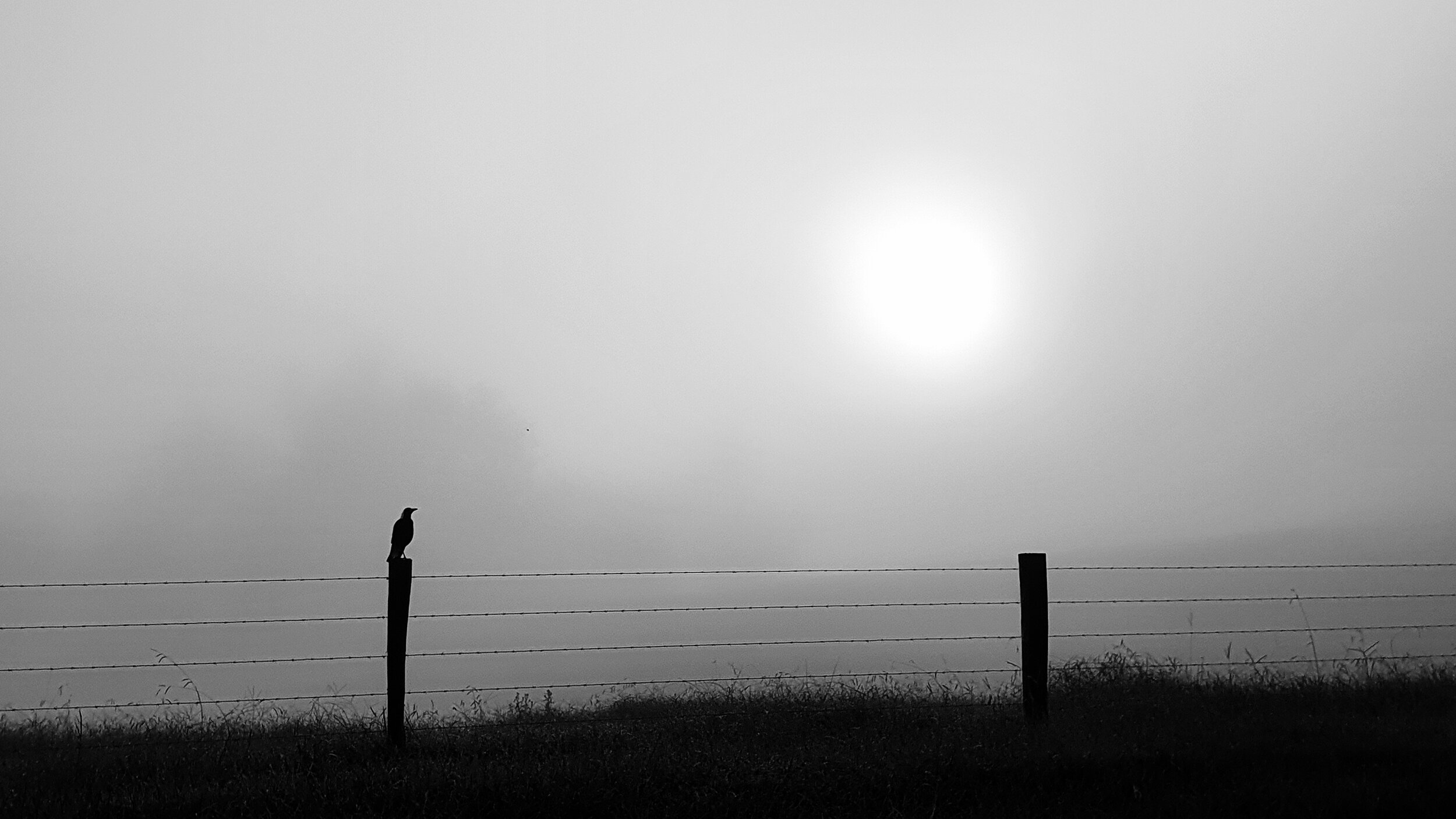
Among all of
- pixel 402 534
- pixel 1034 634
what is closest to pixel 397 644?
pixel 402 534

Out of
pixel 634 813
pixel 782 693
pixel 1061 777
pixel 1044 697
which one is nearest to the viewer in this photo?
pixel 634 813

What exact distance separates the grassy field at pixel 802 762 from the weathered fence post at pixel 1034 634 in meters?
0.26

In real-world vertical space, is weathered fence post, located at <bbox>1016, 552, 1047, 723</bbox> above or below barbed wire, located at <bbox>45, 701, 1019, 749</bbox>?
above

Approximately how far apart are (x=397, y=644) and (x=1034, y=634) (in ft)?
17.0

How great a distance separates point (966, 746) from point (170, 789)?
5.42 m

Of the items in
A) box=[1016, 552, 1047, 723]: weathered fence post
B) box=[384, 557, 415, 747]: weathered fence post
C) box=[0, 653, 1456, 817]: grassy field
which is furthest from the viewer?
box=[1016, 552, 1047, 723]: weathered fence post

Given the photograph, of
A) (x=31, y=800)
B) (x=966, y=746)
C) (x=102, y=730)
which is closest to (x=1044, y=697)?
(x=966, y=746)

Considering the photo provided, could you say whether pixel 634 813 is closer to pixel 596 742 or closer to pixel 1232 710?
pixel 596 742

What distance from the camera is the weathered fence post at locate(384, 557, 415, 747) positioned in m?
7.24

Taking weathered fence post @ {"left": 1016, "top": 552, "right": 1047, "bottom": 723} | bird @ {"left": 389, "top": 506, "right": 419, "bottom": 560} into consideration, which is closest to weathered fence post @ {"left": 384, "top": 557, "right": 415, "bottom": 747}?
bird @ {"left": 389, "top": 506, "right": 419, "bottom": 560}

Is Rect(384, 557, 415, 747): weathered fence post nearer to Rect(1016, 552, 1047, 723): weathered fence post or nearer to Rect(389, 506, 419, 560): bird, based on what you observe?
Rect(389, 506, 419, 560): bird

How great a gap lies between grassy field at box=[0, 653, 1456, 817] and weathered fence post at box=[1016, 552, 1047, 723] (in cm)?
26

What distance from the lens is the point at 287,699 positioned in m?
8.12

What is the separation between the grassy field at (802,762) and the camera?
608 cm
